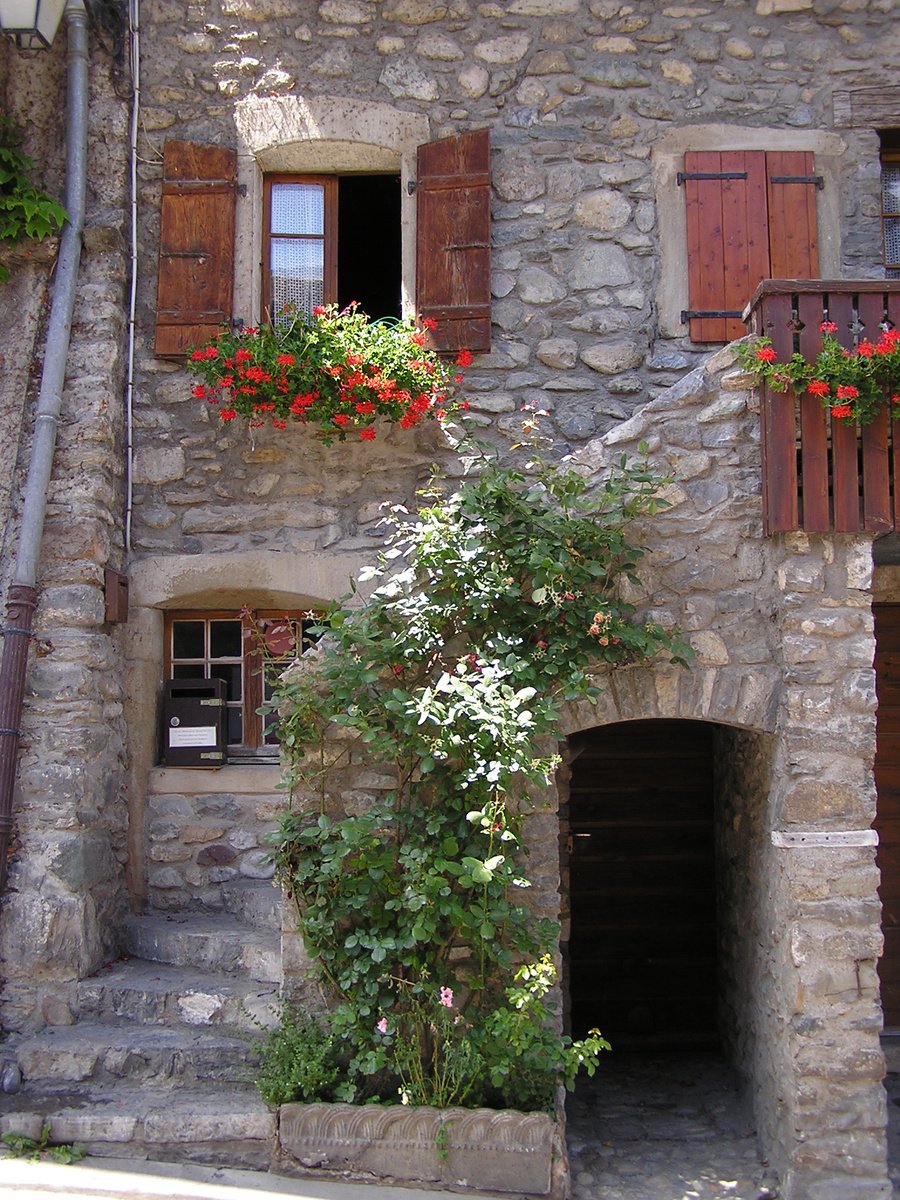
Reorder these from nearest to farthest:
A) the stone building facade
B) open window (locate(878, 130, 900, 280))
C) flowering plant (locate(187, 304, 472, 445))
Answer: the stone building facade < flowering plant (locate(187, 304, 472, 445)) < open window (locate(878, 130, 900, 280))

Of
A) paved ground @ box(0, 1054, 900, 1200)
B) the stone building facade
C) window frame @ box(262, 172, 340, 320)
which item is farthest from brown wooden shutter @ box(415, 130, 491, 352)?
paved ground @ box(0, 1054, 900, 1200)

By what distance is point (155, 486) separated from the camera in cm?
571

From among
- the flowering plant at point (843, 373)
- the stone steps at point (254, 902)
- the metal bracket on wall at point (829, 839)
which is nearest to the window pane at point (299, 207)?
the flowering plant at point (843, 373)

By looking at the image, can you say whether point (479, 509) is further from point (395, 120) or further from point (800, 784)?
point (395, 120)

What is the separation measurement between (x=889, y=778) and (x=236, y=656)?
3.58m

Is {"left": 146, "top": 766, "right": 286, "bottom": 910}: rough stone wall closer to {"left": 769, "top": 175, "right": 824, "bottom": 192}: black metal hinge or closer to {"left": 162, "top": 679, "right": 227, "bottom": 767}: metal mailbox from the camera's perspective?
{"left": 162, "top": 679, "right": 227, "bottom": 767}: metal mailbox

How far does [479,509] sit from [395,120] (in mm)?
2796

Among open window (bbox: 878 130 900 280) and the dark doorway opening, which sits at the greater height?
open window (bbox: 878 130 900 280)

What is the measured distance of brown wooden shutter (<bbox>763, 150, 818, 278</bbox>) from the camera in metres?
5.88

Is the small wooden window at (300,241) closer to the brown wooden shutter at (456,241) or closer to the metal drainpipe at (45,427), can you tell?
the brown wooden shutter at (456,241)

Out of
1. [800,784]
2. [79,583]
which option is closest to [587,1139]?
[800,784]

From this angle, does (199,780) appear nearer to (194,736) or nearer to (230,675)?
(194,736)

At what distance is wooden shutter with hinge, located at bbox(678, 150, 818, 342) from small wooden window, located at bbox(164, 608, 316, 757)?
2.74 meters

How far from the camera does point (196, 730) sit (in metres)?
5.59
